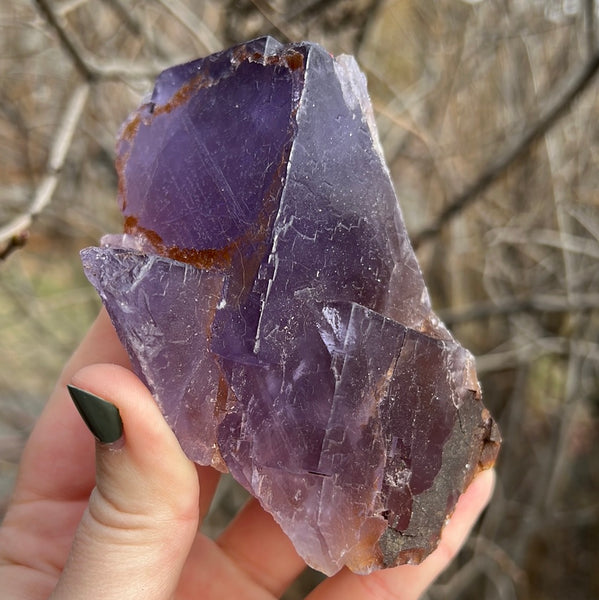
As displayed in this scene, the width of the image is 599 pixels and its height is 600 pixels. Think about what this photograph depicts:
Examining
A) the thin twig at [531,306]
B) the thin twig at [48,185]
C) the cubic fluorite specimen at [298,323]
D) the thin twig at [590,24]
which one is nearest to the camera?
the cubic fluorite specimen at [298,323]

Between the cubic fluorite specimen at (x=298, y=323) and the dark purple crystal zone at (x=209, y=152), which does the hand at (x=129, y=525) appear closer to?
the cubic fluorite specimen at (x=298, y=323)

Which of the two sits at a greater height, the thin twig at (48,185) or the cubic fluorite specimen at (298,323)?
the thin twig at (48,185)

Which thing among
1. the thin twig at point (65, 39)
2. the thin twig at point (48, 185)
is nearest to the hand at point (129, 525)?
the thin twig at point (48, 185)

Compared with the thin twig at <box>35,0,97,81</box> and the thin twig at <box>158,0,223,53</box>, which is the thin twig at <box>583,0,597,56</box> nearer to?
the thin twig at <box>158,0,223,53</box>

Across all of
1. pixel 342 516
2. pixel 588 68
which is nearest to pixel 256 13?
pixel 588 68

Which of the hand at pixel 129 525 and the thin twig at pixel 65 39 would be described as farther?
the thin twig at pixel 65 39

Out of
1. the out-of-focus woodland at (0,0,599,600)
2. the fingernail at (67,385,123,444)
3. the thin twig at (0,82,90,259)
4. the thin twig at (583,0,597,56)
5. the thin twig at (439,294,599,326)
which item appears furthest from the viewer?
the out-of-focus woodland at (0,0,599,600)

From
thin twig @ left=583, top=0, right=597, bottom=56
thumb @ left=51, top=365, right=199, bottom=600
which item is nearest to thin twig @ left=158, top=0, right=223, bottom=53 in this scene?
thin twig @ left=583, top=0, right=597, bottom=56
